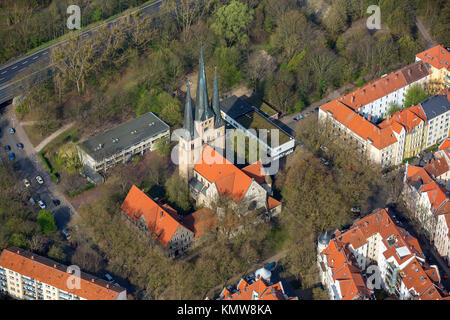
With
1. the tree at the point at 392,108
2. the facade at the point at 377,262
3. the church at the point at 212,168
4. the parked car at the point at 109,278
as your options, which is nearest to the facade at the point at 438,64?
the tree at the point at 392,108

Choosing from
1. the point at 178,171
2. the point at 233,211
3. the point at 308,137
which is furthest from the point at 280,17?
the point at 233,211

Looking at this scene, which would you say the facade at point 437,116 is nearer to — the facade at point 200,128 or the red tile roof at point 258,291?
the facade at point 200,128

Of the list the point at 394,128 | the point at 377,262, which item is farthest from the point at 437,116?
the point at 377,262

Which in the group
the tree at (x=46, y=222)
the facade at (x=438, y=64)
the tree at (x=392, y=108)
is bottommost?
the tree at (x=46, y=222)

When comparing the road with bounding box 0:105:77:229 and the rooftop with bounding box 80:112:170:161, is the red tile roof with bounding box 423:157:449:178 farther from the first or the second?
the road with bounding box 0:105:77:229

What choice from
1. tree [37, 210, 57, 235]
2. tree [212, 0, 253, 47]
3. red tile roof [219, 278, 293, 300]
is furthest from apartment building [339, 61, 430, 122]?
tree [37, 210, 57, 235]

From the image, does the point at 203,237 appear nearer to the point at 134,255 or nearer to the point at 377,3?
the point at 134,255

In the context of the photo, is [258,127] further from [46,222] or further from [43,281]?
[43,281]
